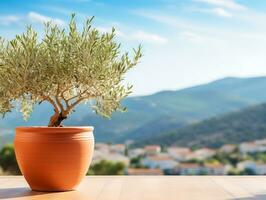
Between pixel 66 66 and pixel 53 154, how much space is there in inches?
30.6

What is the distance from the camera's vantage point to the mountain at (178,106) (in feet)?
105

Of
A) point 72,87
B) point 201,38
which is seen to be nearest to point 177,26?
point 201,38

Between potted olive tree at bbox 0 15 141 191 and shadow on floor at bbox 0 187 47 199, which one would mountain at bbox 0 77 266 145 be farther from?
potted olive tree at bbox 0 15 141 191

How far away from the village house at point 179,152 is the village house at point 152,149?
27.3 inches

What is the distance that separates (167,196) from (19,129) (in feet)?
4.76

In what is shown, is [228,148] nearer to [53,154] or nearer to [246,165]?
[246,165]

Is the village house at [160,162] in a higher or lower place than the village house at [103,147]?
lower

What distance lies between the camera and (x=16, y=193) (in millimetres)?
5227

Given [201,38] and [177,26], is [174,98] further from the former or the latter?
[177,26]

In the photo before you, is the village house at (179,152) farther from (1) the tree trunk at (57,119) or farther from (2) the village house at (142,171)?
(1) the tree trunk at (57,119)

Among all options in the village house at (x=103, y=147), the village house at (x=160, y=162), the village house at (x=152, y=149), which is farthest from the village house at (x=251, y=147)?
the village house at (x=103, y=147)

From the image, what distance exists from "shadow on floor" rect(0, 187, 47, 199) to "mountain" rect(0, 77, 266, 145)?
23467mm

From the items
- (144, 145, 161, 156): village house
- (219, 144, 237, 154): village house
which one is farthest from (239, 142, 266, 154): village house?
(144, 145, 161, 156): village house

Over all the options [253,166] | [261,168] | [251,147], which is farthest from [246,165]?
[251,147]
